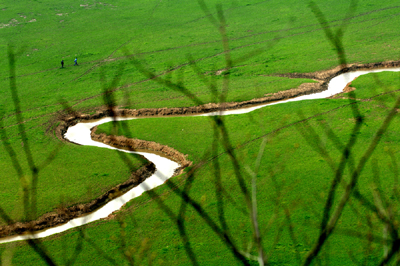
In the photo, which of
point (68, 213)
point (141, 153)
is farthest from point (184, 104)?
point (68, 213)

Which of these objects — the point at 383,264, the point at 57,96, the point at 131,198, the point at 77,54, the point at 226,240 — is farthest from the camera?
the point at 77,54

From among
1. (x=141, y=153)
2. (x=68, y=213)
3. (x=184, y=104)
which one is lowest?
(x=68, y=213)

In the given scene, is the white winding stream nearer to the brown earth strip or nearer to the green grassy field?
the brown earth strip

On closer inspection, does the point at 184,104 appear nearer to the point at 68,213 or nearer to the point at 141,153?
the point at 141,153

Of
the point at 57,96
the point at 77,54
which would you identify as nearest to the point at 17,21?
the point at 77,54

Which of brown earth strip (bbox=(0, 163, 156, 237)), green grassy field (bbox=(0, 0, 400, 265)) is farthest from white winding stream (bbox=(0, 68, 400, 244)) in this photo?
green grassy field (bbox=(0, 0, 400, 265))

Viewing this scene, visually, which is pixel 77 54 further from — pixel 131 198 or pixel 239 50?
pixel 131 198
